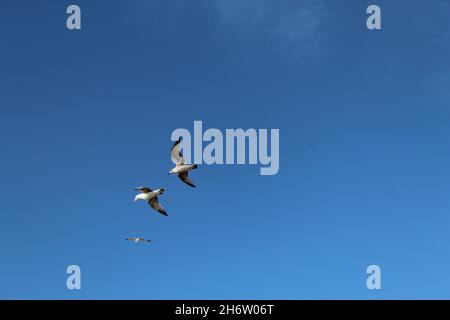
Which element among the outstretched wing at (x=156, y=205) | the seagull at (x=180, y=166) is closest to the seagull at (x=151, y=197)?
the outstretched wing at (x=156, y=205)

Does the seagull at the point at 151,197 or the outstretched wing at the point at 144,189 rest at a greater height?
the outstretched wing at the point at 144,189

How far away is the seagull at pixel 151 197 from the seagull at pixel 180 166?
4.45ft

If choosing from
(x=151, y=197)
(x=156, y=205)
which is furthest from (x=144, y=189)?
(x=156, y=205)

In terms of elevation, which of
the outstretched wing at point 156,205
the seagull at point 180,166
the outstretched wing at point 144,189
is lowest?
the outstretched wing at point 156,205

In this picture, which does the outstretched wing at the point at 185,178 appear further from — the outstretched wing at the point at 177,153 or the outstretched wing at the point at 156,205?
the outstretched wing at the point at 156,205

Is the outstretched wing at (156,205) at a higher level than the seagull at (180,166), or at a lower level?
lower

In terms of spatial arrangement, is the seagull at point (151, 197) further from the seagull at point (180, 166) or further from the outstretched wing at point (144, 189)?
the seagull at point (180, 166)

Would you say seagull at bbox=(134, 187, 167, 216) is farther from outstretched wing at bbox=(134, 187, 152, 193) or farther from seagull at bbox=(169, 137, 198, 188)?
seagull at bbox=(169, 137, 198, 188)

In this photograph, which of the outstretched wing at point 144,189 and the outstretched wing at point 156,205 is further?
the outstretched wing at point 156,205

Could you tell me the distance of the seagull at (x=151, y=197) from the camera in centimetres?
4291

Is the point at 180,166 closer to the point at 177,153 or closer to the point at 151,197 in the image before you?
the point at 177,153

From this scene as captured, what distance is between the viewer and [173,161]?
42781 millimetres

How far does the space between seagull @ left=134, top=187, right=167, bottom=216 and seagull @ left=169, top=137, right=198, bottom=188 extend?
1355mm
